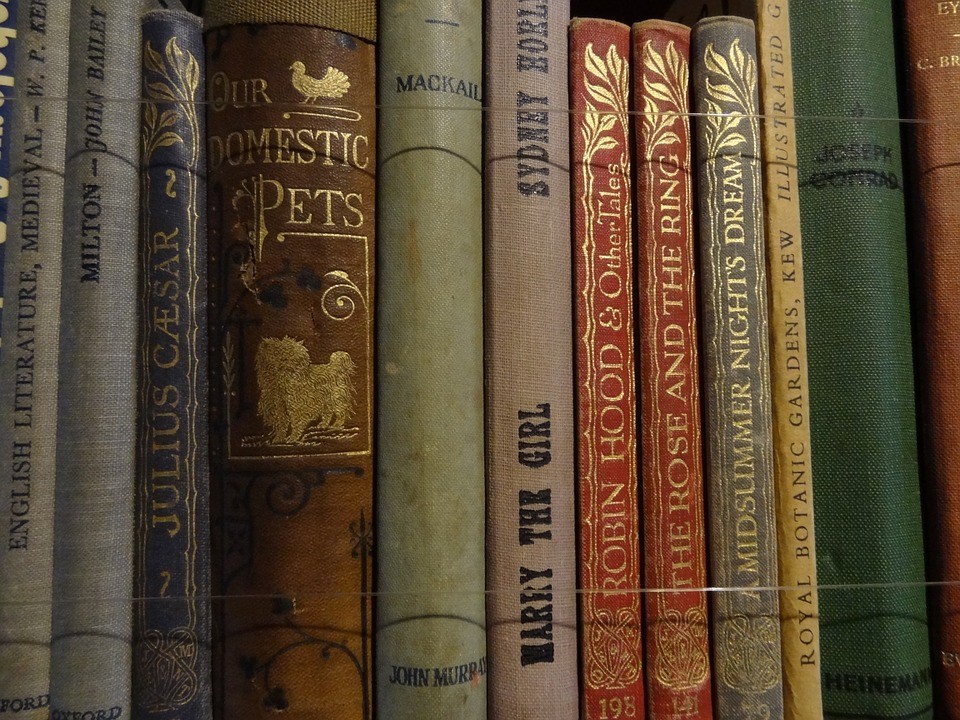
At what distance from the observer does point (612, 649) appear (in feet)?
1.55

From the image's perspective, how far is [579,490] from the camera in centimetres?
47

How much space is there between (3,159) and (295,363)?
0.21 m

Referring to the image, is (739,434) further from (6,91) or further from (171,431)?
(6,91)

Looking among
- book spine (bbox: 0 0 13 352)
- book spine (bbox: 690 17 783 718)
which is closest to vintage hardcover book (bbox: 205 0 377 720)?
book spine (bbox: 0 0 13 352)

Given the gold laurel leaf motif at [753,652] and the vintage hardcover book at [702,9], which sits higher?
the vintage hardcover book at [702,9]

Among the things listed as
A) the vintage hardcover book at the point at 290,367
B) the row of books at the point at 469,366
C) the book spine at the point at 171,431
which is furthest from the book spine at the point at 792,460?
the book spine at the point at 171,431

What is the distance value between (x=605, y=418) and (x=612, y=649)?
0.15 metres

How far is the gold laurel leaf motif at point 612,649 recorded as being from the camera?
1.55 feet

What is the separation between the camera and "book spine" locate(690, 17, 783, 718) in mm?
473

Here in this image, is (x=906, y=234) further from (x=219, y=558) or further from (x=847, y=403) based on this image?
(x=219, y=558)

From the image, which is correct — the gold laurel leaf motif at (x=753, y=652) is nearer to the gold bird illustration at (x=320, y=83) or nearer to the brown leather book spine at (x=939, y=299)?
the brown leather book spine at (x=939, y=299)

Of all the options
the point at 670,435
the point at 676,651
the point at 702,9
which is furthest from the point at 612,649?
the point at 702,9

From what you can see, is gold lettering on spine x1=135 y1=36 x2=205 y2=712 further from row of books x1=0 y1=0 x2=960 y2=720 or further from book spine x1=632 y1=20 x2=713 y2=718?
book spine x1=632 y1=20 x2=713 y2=718

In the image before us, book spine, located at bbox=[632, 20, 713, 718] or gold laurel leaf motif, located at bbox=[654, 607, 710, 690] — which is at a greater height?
book spine, located at bbox=[632, 20, 713, 718]
